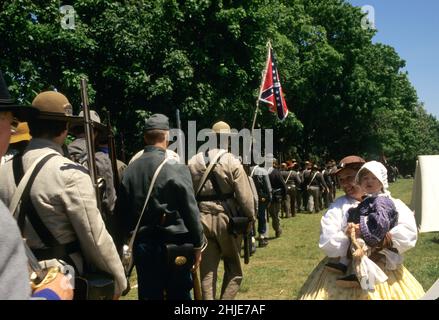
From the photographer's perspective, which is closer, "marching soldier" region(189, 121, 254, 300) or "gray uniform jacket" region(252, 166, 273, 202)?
"marching soldier" region(189, 121, 254, 300)

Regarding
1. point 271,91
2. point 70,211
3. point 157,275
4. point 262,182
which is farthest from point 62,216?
point 271,91

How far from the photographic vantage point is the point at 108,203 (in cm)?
490

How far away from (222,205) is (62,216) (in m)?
3.03

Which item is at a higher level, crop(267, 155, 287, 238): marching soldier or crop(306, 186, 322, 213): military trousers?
crop(267, 155, 287, 238): marching soldier

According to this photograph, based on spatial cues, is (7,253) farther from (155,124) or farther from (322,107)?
(322,107)

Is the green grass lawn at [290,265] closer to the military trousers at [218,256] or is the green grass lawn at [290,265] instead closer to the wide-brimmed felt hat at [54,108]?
the military trousers at [218,256]

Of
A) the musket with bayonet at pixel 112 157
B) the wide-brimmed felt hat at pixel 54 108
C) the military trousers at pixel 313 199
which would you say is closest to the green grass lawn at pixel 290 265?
the musket with bayonet at pixel 112 157

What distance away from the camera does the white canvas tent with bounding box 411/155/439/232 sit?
24.0ft

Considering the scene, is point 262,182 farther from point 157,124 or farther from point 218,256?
point 157,124

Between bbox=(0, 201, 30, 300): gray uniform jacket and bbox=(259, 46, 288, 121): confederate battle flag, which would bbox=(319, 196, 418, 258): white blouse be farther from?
bbox=(259, 46, 288, 121): confederate battle flag

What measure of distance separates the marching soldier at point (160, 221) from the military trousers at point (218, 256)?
1.02 m

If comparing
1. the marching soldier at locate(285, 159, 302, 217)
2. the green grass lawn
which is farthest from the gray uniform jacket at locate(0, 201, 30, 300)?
the marching soldier at locate(285, 159, 302, 217)
